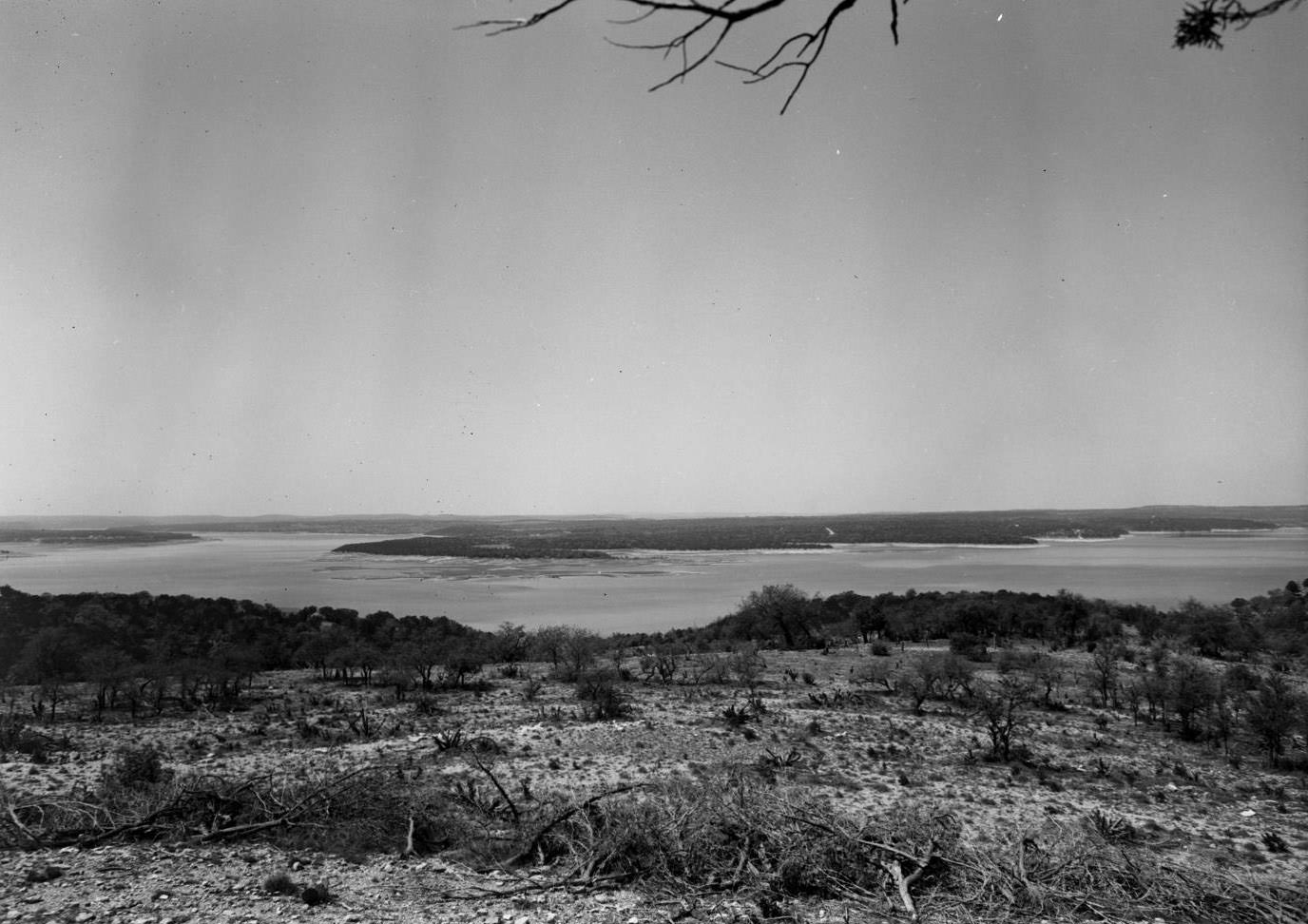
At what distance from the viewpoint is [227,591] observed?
166 feet

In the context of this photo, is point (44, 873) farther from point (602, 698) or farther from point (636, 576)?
point (636, 576)

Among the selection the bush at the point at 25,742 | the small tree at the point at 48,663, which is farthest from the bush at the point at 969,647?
the small tree at the point at 48,663

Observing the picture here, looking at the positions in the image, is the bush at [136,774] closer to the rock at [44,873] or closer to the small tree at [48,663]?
the rock at [44,873]

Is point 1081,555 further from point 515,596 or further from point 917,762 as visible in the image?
point 917,762

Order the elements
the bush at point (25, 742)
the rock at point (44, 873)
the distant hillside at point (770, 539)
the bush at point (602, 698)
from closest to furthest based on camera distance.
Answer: the rock at point (44, 873) → the bush at point (25, 742) → the bush at point (602, 698) → the distant hillside at point (770, 539)

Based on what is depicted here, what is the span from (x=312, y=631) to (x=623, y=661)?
46.8 ft

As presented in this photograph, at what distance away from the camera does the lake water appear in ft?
148

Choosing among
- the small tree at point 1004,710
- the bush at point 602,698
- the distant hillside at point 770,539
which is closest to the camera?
the small tree at point 1004,710

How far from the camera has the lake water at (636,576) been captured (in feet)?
148

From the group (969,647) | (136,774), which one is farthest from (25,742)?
(969,647)

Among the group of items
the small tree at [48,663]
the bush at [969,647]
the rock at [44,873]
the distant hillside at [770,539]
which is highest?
the rock at [44,873]

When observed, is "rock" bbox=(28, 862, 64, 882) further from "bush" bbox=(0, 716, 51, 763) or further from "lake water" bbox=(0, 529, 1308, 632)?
"lake water" bbox=(0, 529, 1308, 632)

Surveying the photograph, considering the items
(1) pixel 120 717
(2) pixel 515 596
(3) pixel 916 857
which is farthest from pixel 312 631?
(3) pixel 916 857

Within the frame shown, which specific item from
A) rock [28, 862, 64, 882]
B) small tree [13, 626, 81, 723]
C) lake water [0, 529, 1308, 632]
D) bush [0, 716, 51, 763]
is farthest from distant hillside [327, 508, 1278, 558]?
rock [28, 862, 64, 882]
